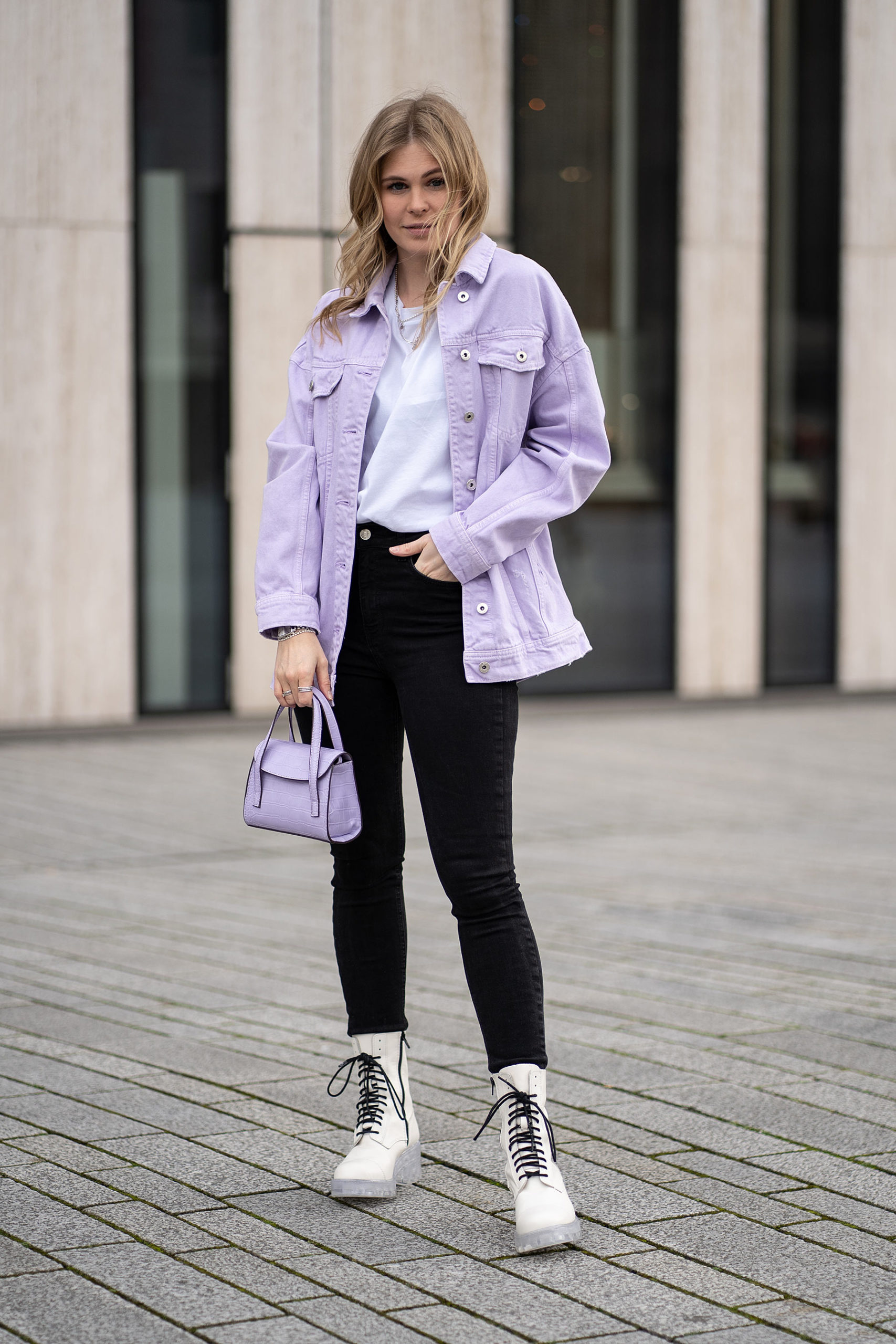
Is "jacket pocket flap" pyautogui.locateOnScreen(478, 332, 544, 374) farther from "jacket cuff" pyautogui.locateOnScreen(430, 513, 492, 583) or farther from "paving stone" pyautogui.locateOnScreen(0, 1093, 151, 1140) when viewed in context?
"paving stone" pyautogui.locateOnScreen(0, 1093, 151, 1140)

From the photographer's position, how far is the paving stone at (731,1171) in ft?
11.1

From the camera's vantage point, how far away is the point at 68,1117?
12.4 ft

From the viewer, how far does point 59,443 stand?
1088 cm

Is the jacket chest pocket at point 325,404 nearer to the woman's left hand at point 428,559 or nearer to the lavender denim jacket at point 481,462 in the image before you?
the lavender denim jacket at point 481,462

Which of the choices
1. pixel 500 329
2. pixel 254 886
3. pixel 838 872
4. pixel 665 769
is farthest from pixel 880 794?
pixel 500 329

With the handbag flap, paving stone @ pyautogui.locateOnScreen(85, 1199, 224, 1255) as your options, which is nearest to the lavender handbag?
the handbag flap

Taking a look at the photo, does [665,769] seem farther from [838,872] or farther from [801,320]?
[801,320]

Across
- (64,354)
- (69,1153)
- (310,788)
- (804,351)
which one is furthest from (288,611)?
(804,351)

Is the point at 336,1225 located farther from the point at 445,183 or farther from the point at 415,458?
→ the point at 445,183

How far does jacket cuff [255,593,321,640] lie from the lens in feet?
10.8

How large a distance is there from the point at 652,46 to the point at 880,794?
611 centimetres

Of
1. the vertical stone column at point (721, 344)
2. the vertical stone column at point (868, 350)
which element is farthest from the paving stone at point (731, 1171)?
the vertical stone column at point (868, 350)

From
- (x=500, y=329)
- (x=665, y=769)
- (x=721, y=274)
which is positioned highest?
(x=721, y=274)

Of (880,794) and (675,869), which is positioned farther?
(880,794)
